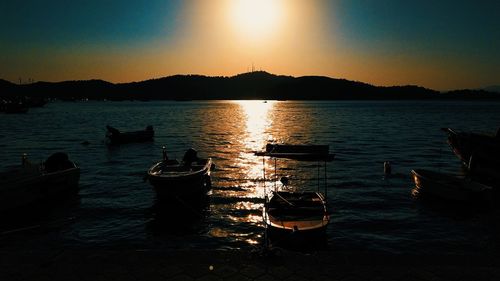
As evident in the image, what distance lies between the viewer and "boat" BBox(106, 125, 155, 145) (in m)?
56.6

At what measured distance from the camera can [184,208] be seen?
22.5m

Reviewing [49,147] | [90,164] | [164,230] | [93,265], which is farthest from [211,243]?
[49,147]

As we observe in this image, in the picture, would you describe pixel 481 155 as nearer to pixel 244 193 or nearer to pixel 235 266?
pixel 244 193

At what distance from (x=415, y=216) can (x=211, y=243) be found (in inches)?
482

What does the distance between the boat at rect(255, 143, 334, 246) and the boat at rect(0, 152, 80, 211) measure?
591 inches

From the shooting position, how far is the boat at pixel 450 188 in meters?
22.4

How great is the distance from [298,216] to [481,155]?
23964 millimetres

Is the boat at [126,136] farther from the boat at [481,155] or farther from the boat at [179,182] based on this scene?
the boat at [481,155]

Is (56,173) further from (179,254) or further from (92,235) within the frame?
(179,254)

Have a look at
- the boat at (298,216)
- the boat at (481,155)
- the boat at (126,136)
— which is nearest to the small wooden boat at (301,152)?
the boat at (298,216)

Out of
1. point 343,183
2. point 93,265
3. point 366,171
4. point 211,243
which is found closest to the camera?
point 93,265

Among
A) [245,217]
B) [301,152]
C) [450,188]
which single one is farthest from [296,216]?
[450,188]

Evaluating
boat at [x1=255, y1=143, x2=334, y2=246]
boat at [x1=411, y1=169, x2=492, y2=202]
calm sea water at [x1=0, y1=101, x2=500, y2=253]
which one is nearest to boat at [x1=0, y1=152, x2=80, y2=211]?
calm sea water at [x1=0, y1=101, x2=500, y2=253]

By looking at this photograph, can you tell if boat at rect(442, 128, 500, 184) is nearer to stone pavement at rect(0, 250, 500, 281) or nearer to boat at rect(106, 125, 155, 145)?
stone pavement at rect(0, 250, 500, 281)
